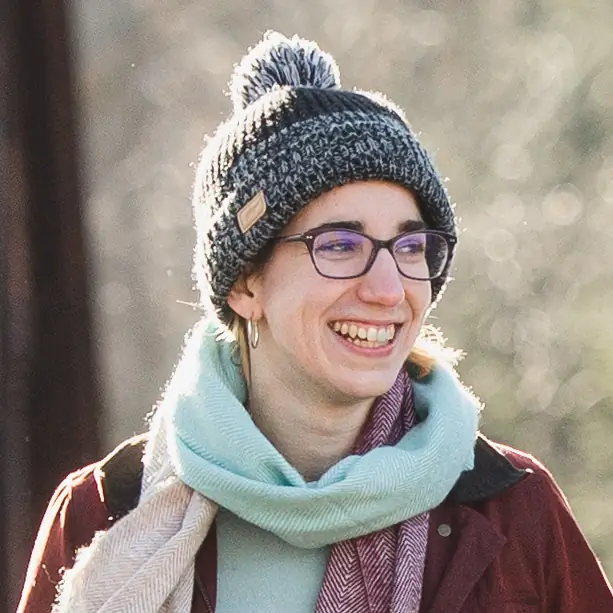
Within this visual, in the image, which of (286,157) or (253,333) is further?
(253,333)

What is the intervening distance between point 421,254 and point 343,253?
0.19 m

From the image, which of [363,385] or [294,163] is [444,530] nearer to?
[363,385]

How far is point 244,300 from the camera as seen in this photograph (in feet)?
9.46

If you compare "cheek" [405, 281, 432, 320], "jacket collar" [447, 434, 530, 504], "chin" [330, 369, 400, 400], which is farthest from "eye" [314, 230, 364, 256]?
"jacket collar" [447, 434, 530, 504]

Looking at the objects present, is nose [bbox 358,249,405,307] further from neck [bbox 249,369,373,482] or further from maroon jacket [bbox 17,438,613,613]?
maroon jacket [bbox 17,438,613,613]

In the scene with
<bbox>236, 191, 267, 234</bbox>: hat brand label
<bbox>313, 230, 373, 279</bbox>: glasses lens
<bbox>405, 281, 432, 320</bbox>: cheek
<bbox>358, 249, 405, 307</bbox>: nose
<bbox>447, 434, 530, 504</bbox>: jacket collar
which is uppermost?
<bbox>236, 191, 267, 234</bbox>: hat brand label

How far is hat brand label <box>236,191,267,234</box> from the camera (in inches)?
107

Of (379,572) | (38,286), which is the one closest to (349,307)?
(379,572)

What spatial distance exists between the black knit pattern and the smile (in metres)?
0.25

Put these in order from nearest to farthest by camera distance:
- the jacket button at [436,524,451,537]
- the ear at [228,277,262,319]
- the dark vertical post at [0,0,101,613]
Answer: the jacket button at [436,524,451,537] → the ear at [228,277,262,319] → the dark vertical post at [0,0,101,613]

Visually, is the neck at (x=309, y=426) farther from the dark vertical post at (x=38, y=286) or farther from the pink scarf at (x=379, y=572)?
the dark vertical post at (x=38, y=286)

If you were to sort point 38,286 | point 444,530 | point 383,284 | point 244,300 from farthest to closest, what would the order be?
1. point 38,286
2. point 244,300
3. point 444,530
4. point 383,284

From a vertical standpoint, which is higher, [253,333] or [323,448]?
[253,333]

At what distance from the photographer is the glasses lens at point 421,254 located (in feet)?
8.79
